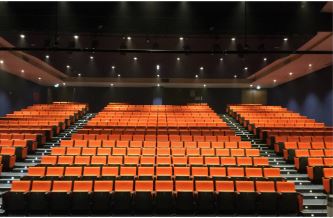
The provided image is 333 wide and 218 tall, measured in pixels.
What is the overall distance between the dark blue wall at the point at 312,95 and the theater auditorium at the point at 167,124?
0.25ft

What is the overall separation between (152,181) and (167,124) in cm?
513

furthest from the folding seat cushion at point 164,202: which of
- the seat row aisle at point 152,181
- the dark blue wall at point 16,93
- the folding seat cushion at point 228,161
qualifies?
the dark blue wall at point 16,93

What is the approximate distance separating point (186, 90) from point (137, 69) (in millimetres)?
4412

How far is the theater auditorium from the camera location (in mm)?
5621

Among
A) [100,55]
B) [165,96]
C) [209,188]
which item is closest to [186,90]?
[165,96]

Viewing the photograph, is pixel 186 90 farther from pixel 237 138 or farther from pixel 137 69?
pixel 237 138

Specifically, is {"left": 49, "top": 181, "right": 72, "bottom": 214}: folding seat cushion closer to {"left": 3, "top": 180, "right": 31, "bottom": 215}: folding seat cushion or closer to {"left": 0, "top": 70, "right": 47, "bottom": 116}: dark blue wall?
{"left": 3, "top": 180, "right": 31, "bottom": 215}: folding seat cushion

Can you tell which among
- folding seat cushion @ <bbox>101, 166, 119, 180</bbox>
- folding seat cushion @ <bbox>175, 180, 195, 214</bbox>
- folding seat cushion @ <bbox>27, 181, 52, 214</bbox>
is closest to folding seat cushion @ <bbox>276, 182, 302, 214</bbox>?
folding seat cushion @ <bbox>175, 180, 195, 214</bbox>

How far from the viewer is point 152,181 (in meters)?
5.89

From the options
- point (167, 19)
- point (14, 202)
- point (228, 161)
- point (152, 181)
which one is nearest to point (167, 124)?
point (167, 19)

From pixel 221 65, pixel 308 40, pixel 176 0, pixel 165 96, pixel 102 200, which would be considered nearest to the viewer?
pixel 102 200

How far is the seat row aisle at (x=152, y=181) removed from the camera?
555cm

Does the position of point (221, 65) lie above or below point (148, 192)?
above

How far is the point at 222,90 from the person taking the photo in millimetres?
19562
